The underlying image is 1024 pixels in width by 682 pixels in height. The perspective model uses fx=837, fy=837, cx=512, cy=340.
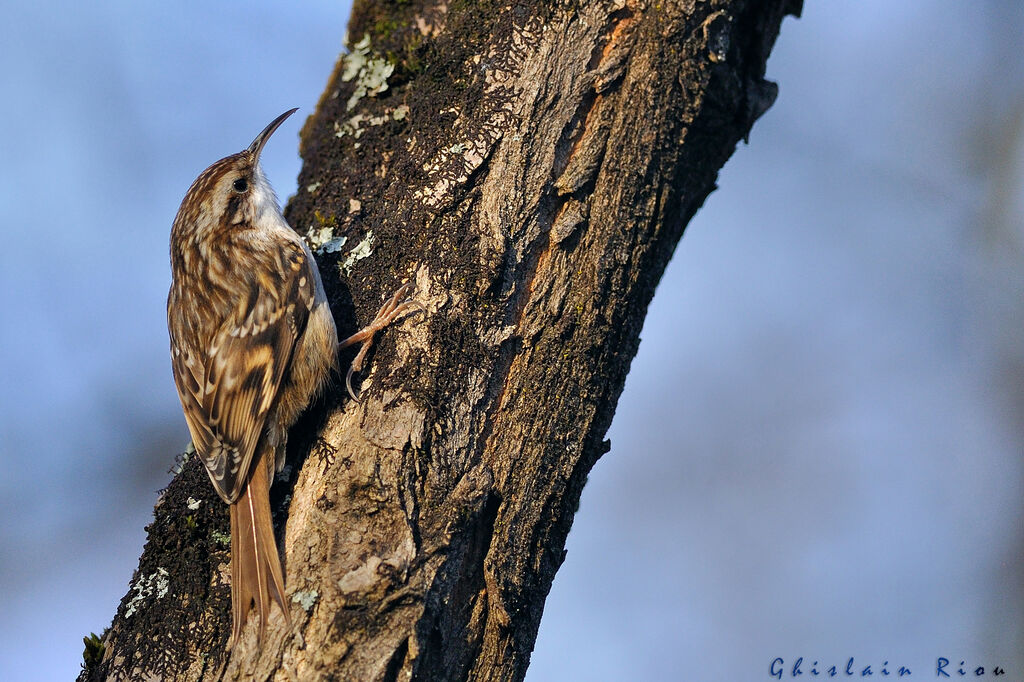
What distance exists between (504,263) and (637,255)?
0.34 metres

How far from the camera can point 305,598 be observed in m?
1.66

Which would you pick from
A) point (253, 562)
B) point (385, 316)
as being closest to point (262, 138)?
point (385, 316)

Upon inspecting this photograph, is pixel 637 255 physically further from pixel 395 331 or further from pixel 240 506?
pixel 240 506

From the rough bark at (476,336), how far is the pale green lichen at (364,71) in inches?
5.6

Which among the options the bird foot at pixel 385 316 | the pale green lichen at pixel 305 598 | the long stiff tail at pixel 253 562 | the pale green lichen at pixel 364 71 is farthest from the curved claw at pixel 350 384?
the pale green lichen at pixel 364 71

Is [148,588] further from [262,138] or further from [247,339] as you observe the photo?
[262,138]

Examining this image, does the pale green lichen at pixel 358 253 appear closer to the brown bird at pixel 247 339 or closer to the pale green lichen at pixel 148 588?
the brown bird at pixel 247 339

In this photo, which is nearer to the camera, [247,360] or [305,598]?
[305,598]

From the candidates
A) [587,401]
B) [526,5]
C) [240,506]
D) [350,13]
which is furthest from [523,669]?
[350,13]

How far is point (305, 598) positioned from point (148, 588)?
463 millimetres

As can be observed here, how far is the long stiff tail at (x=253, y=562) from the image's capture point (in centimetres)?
167

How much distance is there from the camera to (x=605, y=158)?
2.06 metres

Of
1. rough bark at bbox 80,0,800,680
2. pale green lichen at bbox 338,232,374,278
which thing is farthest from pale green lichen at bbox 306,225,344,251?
pale green lichen at bbox 338,232,374,278

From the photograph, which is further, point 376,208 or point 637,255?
point 376,208
